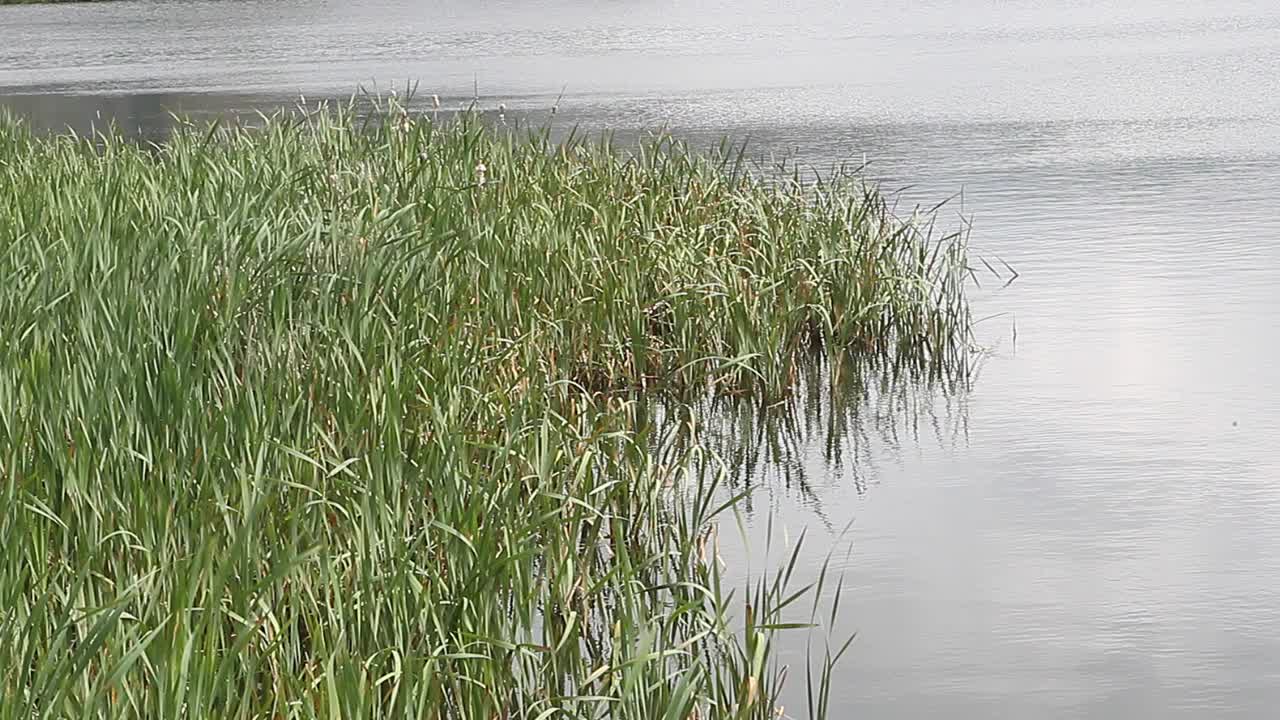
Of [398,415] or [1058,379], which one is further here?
[1058,379]

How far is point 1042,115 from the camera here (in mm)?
22703

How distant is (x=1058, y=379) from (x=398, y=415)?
4291mm

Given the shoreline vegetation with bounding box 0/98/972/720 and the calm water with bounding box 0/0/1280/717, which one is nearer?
→ the shoreline vegetation with bounding box 0/98/972/720

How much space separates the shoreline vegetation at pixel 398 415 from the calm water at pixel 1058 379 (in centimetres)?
46

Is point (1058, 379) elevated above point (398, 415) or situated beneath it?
situated beneath

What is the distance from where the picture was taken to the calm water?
5.01 meters

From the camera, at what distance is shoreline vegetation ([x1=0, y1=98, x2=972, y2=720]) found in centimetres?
378

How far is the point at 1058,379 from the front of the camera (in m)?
Result: 8.39

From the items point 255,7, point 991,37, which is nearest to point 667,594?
point 991,37

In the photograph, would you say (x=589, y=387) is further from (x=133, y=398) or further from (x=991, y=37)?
(x=991, y=37)

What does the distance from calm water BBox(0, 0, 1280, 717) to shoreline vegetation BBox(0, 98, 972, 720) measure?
1.49 feet

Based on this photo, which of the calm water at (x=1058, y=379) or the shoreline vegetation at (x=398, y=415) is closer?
the shoreline vegetation at (x=398, y=415)

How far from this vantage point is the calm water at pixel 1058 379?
5012 millimetres

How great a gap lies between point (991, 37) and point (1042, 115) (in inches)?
854
